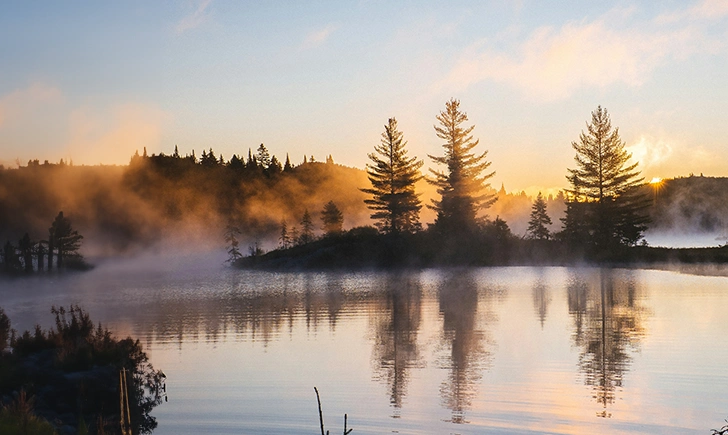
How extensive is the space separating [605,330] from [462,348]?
533 cm

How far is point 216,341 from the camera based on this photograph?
2353cm

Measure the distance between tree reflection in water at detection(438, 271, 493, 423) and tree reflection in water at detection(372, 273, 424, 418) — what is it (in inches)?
35.2

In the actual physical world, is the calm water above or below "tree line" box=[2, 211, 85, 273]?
below

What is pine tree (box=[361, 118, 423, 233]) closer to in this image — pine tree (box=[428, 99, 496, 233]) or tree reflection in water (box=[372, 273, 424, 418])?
pine tree (box=[428, 99, 496, 233])

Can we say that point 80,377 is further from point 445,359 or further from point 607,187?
point 607,187

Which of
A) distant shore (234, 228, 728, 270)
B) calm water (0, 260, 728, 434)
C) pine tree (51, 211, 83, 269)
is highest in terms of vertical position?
pine tree (51, 211, 83, 269)

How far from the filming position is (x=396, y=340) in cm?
2270

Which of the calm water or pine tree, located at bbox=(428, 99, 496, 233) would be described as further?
pine tree, located at bbox=(428, 99, 496, 233)

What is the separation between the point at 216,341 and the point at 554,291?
1931cm

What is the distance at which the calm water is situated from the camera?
13445mm

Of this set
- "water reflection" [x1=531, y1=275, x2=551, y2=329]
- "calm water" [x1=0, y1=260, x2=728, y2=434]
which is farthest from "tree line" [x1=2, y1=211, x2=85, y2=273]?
"water reflection" [x1=531, y1=275, x2=551, y2=329]

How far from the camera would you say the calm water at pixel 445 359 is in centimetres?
1345

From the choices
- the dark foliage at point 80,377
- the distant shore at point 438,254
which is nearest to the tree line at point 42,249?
the distant shore at point 438,254

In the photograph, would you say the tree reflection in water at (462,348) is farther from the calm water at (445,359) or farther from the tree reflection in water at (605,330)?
the tree reflection in water at (605,330)
